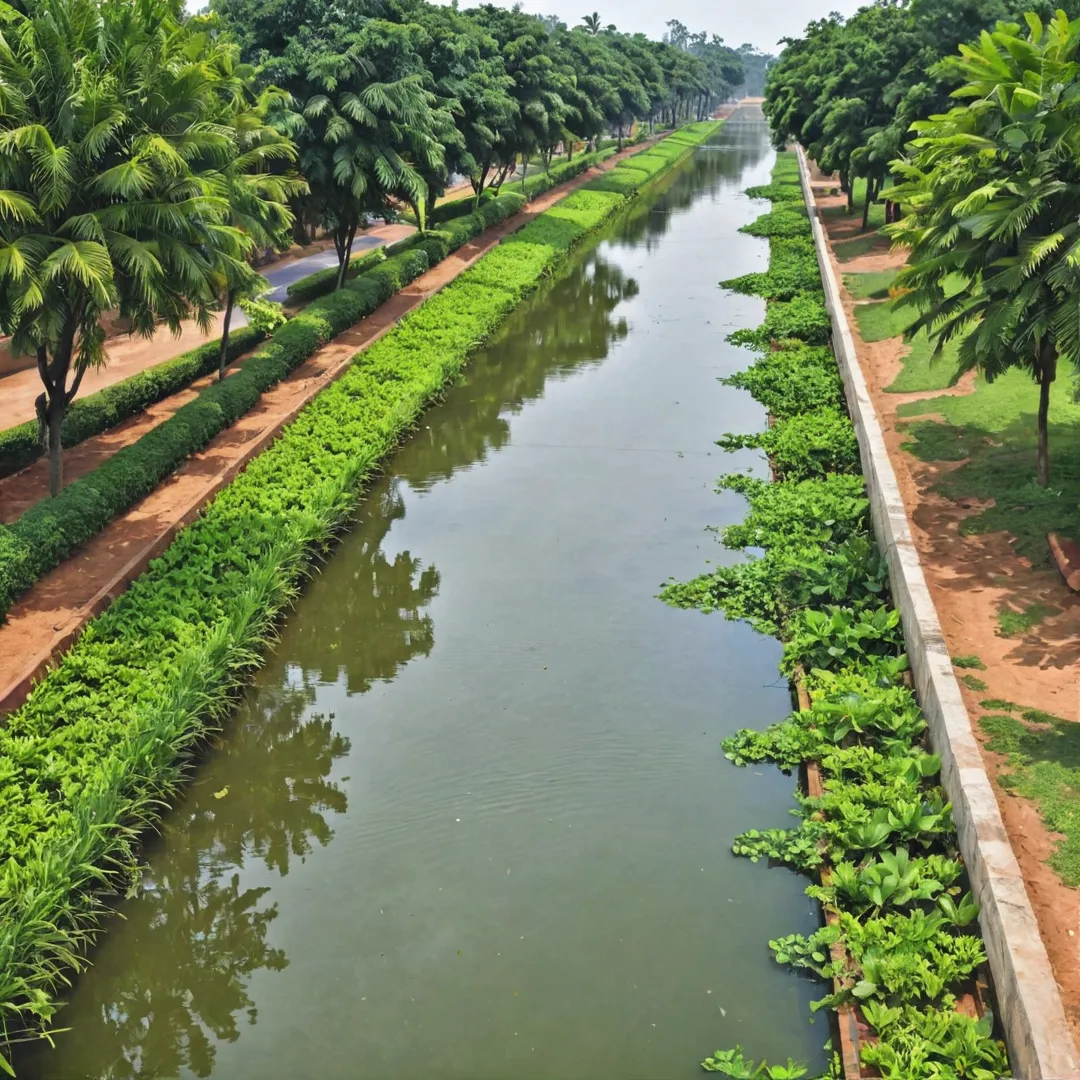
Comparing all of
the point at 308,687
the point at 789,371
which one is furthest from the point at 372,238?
the point at 308,687

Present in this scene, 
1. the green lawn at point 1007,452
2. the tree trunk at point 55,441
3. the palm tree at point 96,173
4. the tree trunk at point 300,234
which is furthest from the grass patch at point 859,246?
the tree trunk at point 55,441

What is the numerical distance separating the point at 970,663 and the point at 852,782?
5.86ft

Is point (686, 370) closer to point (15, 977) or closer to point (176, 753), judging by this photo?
Answer: point (176, 753)

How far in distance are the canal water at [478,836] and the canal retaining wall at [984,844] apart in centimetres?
118

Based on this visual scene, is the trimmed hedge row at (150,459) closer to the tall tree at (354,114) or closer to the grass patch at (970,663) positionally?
the tall tree at (354,114)

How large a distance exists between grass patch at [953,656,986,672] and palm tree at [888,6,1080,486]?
290 centimetres

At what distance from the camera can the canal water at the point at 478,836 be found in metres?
6.45

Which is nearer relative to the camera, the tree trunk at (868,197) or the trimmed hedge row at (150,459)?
the trimmed hedge row at (150,459)

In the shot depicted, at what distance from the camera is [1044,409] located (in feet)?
38.8

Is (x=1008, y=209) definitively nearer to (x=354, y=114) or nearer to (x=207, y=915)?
(x=207, y=915)

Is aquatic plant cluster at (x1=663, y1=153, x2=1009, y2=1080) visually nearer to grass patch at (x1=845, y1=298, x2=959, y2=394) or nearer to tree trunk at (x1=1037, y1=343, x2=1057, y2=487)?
tree trunk at (x1=1037, y1=343, x2=1057, y2=487)

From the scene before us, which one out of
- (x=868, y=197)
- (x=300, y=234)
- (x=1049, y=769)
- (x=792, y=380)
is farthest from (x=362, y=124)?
(x=1049, y=769)

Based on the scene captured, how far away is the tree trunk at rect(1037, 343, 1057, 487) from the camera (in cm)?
1131

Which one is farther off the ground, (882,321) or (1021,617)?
(882,321)
